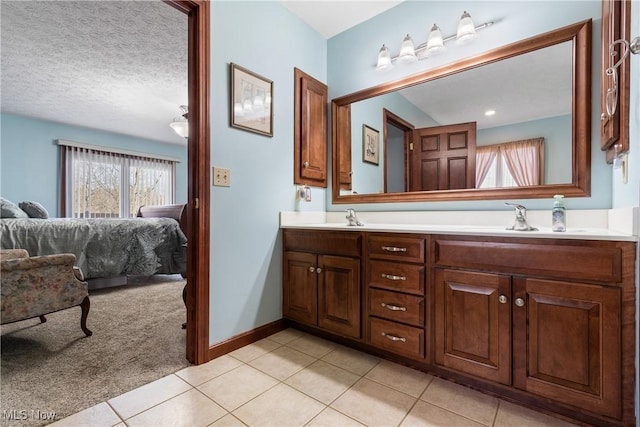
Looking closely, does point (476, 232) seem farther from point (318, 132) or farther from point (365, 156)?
point (318, 132)

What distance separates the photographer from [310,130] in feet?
7.68

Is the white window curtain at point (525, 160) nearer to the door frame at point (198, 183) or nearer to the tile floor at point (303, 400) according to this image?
the tile floor at point (303, 400)

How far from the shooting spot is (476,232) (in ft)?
4.29

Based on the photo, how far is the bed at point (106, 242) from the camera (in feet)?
8.98

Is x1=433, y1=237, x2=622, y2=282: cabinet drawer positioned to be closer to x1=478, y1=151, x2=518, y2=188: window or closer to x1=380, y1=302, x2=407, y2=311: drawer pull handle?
x1=380, y1=302, x2=407, y2=311: drawer pull handle

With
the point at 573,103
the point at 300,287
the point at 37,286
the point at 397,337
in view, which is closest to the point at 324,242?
the point at 300,287

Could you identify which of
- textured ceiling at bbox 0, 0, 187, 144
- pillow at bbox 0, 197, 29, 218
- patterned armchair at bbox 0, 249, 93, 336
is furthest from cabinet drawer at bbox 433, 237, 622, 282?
pillow at bbox 0, 197, 29, 218

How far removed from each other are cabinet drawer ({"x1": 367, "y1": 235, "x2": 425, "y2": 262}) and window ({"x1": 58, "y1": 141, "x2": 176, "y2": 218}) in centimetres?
583

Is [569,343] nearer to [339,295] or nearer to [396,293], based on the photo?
[396,293]

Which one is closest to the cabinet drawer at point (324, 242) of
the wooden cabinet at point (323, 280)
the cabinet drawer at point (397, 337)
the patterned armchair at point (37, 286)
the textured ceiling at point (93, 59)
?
the wooden cabinet at point (323, 280)

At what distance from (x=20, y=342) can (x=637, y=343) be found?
3247 millimetres

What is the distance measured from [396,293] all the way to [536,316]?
621mm

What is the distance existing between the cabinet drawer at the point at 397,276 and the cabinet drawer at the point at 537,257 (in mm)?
132

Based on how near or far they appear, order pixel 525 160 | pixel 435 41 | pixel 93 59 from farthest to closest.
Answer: pixel 93 59, pixel 435 41, pixel 525 160
